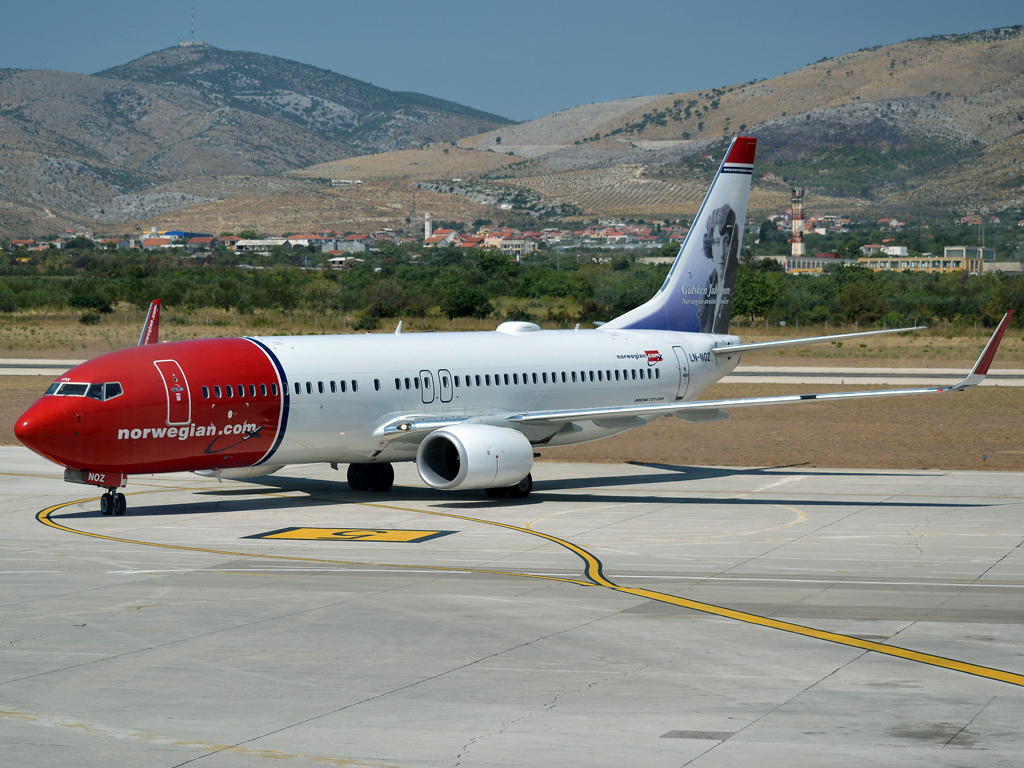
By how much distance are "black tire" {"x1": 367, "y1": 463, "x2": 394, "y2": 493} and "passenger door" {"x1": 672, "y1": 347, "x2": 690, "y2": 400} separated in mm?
9995

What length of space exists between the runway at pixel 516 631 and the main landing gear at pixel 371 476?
2.22 metres

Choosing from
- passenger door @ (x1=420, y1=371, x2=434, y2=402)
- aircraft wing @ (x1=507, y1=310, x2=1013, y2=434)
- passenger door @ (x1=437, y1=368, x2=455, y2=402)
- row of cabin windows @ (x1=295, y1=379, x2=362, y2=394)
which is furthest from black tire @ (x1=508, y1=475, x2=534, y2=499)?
row of cabin windows @ (x1=295, y1=379, x2=362, y2=394)

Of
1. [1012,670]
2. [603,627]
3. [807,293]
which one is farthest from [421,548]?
[807,293]

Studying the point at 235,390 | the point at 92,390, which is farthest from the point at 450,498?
Answer: the point at 92,390

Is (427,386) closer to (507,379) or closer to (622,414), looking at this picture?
(507,379)

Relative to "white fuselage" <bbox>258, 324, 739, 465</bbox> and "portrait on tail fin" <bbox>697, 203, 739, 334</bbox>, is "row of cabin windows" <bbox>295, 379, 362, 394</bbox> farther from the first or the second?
"portrait on tail fin" <bbox>697, 203, 739, 334</bbox>

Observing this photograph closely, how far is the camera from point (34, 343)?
3819 inches

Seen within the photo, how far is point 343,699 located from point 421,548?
11587mm

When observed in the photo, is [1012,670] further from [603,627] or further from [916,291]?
[916,291]

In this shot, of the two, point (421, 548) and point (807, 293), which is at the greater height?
point (807, 293)

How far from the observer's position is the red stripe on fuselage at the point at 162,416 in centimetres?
2977

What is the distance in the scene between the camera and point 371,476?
3684 centimetres

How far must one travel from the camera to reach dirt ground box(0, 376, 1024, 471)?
42.9 m

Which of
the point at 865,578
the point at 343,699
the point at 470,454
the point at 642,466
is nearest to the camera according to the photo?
the point at 343,699
